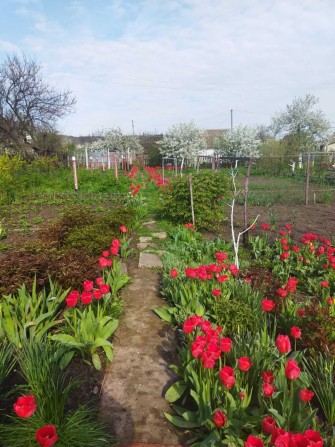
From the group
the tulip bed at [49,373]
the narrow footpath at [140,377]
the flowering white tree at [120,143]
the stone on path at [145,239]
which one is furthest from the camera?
the flowering white tree at [120,143]

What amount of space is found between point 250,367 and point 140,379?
79cm

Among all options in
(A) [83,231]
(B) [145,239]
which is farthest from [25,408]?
(B) [145,239]

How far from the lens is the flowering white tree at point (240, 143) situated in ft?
97.9

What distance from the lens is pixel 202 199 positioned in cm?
638

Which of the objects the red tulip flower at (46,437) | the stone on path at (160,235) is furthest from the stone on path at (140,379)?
the stone on path at (160,235)

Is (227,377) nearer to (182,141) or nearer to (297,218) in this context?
(297,218)

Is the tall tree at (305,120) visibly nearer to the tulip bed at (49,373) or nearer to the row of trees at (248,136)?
the row of trees at (248,136)

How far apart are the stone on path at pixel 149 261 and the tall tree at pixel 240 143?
86.1 feet

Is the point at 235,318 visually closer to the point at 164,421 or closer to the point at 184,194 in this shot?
the point at 164,421

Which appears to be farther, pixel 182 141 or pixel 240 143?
pixel 182 141

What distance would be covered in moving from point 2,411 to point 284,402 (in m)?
1.64

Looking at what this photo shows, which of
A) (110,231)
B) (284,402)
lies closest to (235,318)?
(284,402)

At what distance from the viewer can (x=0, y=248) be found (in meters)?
4.98

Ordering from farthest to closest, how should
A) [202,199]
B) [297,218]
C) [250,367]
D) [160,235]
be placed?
[297,218]
[202,199]
[160,235]
[250,367]
